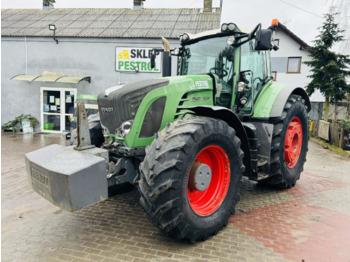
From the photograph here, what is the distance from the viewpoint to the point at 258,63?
4.86 meters

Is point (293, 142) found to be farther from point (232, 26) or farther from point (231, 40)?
point (232, 26)

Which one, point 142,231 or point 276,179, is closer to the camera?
point 142,231

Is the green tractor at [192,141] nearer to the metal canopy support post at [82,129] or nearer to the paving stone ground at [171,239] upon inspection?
the metal canopy support post at [82,129]

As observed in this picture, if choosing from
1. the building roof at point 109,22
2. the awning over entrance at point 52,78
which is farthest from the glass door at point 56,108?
the building roof at point 109,22

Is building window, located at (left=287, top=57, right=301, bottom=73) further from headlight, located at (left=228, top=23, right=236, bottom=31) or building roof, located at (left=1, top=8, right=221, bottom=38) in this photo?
headlight, located at (left=228, top=23, right=236, bottom=31)

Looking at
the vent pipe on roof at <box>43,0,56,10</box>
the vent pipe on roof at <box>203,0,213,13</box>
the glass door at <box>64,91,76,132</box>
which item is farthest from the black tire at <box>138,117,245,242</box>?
the vent pipe on roof at <box>43,0,56,10</box>

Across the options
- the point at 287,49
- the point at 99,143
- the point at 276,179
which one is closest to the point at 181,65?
the point at 99,143

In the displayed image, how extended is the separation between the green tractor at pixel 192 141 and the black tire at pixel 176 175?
1 centimetres

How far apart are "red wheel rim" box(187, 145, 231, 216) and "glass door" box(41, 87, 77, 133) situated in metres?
11.1

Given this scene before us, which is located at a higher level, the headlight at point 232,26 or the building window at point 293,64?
the building window at point 293,64

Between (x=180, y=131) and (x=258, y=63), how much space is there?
2557 millimetres

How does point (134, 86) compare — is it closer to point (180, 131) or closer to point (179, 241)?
point (180, 131)

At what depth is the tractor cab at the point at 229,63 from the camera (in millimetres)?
4358

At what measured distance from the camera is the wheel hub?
3.32m
